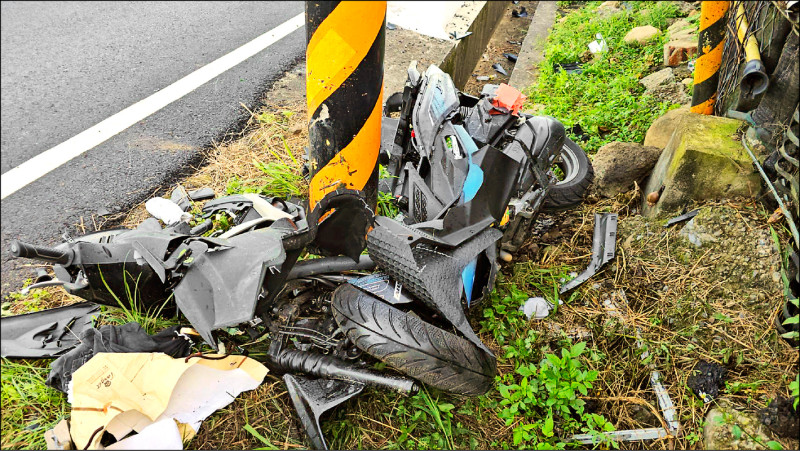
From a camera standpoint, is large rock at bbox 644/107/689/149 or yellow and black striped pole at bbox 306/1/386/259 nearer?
yellow and black striped pole at bbox 306/1/386/259

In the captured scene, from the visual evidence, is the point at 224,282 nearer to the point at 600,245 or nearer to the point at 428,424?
the point at 428,424

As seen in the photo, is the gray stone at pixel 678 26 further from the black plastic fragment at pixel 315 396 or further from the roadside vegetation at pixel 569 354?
the black plastic fragment at pixel 315 396

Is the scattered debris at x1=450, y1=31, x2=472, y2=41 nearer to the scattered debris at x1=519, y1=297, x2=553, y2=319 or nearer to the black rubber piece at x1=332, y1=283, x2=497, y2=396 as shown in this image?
the scattered debris at x1=519, y1=297, x2=553, y2=319

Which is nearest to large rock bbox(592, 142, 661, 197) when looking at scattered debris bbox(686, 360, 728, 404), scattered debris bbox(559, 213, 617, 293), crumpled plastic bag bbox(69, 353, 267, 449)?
scattered debris bbox(559, 213, 617, 293)

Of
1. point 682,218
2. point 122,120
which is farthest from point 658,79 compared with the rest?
point 122,120

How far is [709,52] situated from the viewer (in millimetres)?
3283

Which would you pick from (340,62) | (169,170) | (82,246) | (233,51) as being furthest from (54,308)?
(233,51)

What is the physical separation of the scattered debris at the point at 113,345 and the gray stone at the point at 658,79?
4073mm

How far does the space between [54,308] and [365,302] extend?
132 centimetres

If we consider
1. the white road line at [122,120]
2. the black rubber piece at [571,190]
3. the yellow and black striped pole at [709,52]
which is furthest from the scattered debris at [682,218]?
the white road line at [122,120]

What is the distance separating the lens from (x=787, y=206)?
2299 mm

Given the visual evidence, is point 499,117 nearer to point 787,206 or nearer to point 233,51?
point 787,206

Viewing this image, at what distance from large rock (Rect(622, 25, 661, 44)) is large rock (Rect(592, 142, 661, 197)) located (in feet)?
8.26

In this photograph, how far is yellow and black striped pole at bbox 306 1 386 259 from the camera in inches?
80.2
